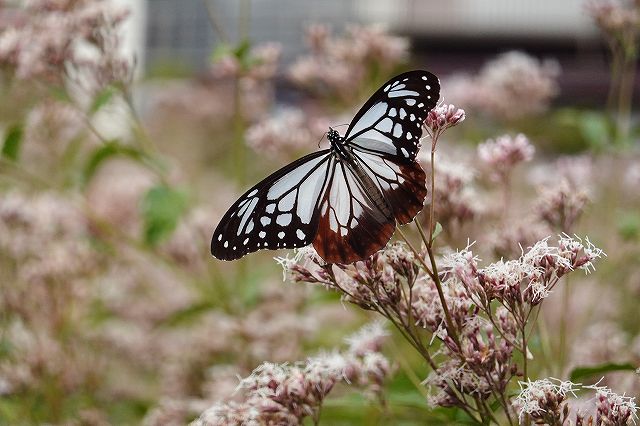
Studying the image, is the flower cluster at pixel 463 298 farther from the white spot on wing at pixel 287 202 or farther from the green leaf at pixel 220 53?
the green leaf at pixel 220 53

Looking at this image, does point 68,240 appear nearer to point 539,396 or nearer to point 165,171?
point 165,171

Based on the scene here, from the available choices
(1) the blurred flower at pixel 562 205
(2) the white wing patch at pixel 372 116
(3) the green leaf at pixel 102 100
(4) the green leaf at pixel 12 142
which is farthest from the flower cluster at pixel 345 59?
(2) the white wing patch at pixel 372 116

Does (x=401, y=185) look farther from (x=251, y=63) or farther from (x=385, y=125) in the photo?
(x=251, y=63)

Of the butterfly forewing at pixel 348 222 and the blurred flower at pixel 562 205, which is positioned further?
the blurred flower at pixel 562 205

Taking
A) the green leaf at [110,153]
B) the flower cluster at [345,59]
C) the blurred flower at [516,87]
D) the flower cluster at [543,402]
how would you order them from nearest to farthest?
the flower cluster at [543,402]
the green leaf at [110,153]
the flower cluster at [345,59]
the blurred flower at [516,87]

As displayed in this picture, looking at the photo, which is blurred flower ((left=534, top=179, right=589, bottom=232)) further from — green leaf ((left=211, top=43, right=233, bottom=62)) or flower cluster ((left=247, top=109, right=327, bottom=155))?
green leaf ((left=211, top=43, right=233, bottom=62))

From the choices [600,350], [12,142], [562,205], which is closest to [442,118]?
[562,205]
